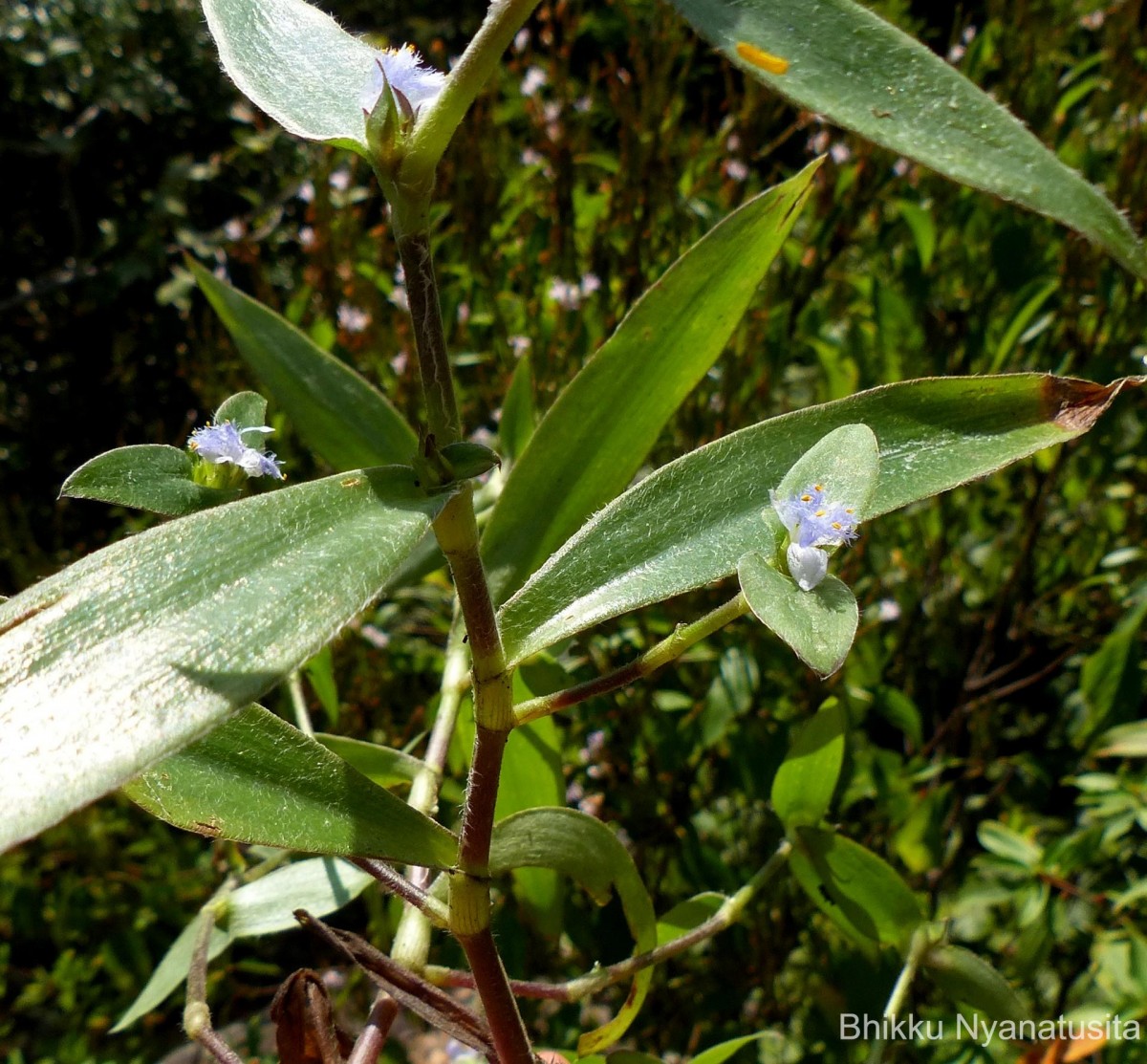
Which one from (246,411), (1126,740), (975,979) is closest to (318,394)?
(246,411)

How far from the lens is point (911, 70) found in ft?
0.94

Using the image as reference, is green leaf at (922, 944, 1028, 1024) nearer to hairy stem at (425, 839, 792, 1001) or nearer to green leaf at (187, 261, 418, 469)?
hairy stem at (425, 839, 792, 1001)

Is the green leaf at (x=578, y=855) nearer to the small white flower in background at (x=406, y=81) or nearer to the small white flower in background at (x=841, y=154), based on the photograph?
the small white flower in background at (x=406, y=81)

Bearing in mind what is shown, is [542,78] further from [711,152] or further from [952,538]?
[952,538]

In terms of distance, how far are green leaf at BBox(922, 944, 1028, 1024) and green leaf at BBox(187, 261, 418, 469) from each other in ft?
1.29

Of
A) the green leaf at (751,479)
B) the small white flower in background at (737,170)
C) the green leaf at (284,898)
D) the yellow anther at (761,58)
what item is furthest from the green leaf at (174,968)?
the small white flower in background at (737,170)

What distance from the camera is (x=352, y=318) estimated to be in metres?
1.29

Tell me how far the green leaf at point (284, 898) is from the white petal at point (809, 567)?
1.13 ft

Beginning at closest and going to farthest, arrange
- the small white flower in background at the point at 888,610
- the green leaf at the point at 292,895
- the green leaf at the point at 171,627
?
the green leaf at the point at 171,627, the green leaf at the point at 292,895, the small white flower in background at the point at 888,610

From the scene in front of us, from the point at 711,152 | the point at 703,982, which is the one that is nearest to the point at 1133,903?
the point at 703,982

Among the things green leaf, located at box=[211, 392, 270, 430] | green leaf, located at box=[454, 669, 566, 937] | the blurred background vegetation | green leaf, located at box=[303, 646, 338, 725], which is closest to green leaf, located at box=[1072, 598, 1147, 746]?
the blurred background vegetation

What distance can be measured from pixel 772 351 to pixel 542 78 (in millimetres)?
591

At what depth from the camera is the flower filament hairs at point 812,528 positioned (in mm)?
299

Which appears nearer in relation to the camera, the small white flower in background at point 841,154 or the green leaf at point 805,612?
the green leaf at point 805,612
